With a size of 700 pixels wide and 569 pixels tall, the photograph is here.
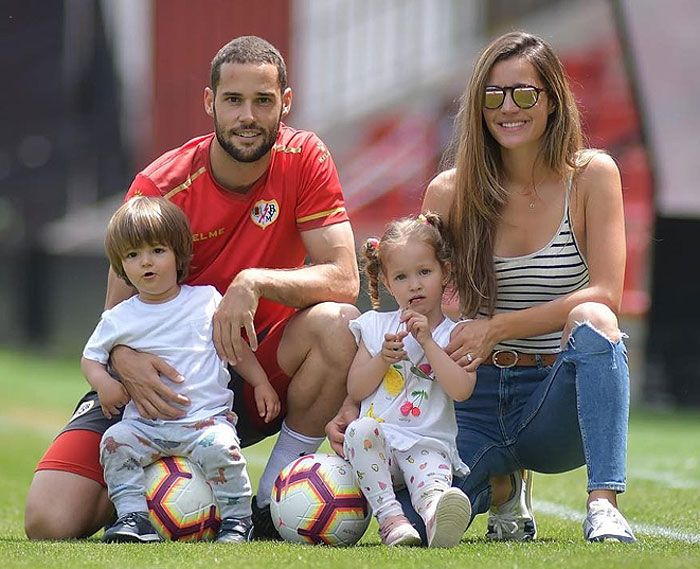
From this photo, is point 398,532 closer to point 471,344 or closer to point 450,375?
point 450,375

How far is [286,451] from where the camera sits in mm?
5672

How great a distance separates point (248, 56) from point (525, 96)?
106cm

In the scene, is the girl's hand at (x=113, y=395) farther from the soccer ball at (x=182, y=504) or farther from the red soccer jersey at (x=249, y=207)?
the red soccer jersey at (x=249, y=207)

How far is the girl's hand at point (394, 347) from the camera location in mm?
4988

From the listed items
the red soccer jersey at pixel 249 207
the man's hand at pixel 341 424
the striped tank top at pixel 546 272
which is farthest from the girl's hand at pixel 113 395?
the striped tank top at pixel 546 272

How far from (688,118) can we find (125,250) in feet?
25.3

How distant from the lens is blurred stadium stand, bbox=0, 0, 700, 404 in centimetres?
2020

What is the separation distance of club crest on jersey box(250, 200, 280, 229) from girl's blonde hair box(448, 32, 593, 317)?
74 cm

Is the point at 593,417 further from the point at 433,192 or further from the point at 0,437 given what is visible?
the point at 0,437

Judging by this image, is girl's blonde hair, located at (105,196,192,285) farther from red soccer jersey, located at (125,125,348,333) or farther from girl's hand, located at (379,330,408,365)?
girl's hand, located at (379,330,408,365)

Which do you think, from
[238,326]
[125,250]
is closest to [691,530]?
[238,326]

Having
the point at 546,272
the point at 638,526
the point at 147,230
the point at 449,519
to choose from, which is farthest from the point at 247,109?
the point at 638,526

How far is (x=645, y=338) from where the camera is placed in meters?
12.2

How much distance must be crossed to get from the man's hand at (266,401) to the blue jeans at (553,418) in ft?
1.94
